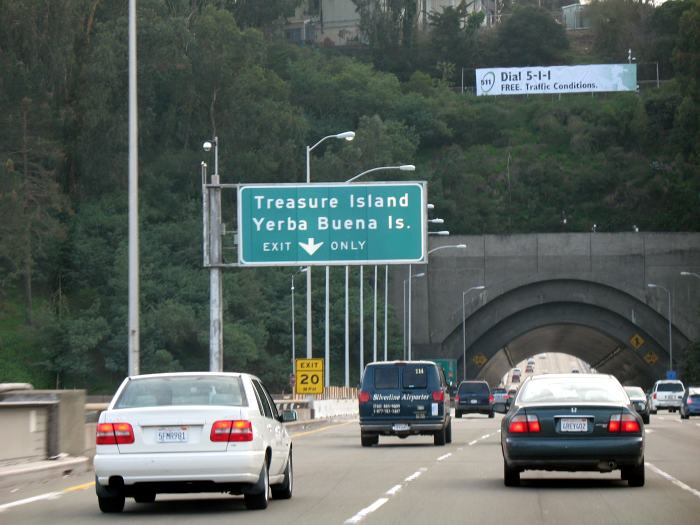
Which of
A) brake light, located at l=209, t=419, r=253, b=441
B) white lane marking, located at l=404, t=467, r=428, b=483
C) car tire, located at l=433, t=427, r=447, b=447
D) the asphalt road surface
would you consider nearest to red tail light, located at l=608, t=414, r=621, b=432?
the asphalt road surface

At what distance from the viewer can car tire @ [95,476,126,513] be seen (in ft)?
54.5

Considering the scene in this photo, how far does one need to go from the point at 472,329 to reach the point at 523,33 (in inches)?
2464

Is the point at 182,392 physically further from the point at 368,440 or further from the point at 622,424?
the point at 368,440

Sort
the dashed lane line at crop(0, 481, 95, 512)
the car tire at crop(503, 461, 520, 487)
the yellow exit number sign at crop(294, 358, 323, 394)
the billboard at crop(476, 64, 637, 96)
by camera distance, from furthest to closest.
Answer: the billboard at crop(476, 64, 637, 96), the yellow exit number sign at crop(294, 358, 323, 394), the car tire at crop(503, 461, 520, 487), the dashed lane line at crop(0, 481, 95, 512)

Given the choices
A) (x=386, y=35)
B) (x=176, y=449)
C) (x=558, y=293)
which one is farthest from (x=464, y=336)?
(x=176, y=449)

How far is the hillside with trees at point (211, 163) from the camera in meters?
90.8

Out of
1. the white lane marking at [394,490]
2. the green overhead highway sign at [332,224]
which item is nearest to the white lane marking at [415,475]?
the white lane marking at [394,490]

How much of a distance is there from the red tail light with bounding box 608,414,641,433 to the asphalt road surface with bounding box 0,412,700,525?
0.81m

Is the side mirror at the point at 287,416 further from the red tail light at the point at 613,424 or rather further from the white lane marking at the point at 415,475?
the red tail light at the point at 613,424

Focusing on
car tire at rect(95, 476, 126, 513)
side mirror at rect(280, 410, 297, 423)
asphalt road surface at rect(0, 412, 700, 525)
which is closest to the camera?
asphalt road surface at rect(0, 412, 700, 525)

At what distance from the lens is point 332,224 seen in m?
39.1

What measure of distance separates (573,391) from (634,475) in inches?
55.4

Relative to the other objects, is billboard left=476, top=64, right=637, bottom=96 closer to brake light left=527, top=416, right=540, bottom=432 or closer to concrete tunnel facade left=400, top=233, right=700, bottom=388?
concrete tunnel facade left=400, top=233, right=700, bottom=388

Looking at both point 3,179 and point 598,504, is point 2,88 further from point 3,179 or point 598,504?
point 598,504
